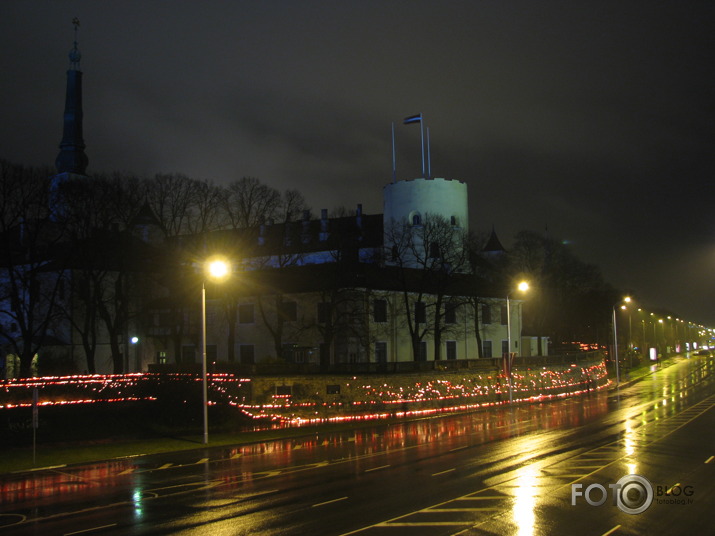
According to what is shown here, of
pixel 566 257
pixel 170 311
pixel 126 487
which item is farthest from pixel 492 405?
pixel 566 257

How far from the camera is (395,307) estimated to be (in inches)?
2482

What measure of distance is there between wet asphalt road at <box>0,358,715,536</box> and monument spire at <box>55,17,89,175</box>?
7035 centimetres

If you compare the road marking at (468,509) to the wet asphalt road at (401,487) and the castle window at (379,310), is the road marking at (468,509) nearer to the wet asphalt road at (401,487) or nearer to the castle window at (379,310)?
the wet asphalt road at (401,487)

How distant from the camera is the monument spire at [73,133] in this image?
90.9 metres

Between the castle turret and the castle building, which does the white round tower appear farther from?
the castle turret

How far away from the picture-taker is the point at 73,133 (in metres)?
92.2

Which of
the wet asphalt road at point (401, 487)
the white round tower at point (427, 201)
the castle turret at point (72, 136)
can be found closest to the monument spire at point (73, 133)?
the castle turret at point (72, 136)

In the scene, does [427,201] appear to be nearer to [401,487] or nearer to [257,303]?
[257,303]

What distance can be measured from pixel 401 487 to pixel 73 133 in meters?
85.7

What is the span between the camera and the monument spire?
298 feet

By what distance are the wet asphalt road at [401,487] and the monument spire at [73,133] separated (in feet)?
231

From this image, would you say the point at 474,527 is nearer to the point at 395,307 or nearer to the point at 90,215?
the point at 90,215

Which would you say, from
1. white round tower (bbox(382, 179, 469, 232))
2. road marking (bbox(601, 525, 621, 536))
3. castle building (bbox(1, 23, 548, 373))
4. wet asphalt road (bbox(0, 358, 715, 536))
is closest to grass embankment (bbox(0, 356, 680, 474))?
wet asphalt road (bbox(0, 358, 715, 536))

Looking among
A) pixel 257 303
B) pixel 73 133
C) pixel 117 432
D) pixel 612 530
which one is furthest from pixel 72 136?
pixel 612 530
